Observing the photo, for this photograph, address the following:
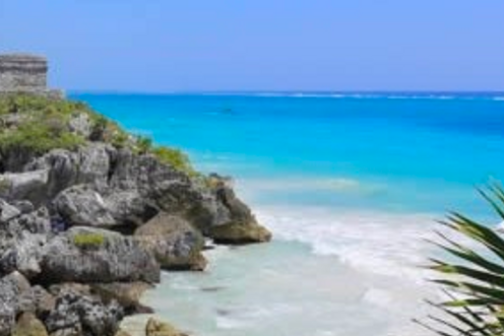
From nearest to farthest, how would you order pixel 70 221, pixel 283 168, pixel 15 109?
pixel 70 221 → pixel 15 109 → pixel 283 168

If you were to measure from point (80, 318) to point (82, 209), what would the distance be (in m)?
7.15

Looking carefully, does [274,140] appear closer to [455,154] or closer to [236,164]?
[455,154]

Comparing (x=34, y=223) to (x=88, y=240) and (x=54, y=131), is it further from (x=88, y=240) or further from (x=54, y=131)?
(x=54, y=131)

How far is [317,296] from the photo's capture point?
16828 millimetres

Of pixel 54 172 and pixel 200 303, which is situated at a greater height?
pixel 54 172

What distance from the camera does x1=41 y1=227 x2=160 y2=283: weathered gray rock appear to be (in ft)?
51.3

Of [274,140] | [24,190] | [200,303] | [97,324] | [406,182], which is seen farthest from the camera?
[274,140]

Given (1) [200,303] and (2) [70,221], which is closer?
(1) [200,303]

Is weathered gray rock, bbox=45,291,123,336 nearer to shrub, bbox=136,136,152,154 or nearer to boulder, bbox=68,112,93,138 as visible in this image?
shrub, bbox=136,136,152,154

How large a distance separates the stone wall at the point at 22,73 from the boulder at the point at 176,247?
50.9ft

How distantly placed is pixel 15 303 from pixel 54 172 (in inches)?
356

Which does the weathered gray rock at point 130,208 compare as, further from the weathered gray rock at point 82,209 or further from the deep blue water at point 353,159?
the deep blue water at point 353,159

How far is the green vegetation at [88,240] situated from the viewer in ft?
52.9

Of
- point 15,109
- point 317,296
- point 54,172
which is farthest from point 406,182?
point 317,296
